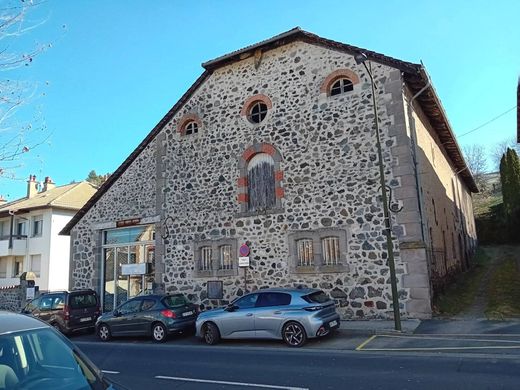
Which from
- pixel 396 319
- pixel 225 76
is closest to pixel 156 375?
pixel 396 319

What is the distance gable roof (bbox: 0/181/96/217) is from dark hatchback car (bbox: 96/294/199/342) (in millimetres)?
18510

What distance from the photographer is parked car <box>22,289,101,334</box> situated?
15.3m

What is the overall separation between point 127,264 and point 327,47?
39.7 ft

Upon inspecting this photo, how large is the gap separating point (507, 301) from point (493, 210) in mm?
24913

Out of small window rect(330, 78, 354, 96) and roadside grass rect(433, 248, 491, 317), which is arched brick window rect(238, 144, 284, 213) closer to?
small window rect(330, 78, 354, 96)

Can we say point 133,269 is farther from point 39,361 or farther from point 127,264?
point 39,361

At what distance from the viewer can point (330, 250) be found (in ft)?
47.4

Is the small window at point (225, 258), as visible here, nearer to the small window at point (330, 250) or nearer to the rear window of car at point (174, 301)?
the rear window of car at point (174, 301)

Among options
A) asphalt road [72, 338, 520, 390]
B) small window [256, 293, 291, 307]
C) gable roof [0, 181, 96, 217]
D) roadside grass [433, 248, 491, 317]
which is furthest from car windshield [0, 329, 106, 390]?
gable roof [0, 181, 96, 217]

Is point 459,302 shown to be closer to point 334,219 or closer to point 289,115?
point 334,219

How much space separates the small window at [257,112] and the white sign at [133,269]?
7587mm

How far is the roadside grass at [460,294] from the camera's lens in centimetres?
1348

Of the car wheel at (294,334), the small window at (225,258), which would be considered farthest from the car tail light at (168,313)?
the car wheel at (294,334)

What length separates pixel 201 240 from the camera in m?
17.0
